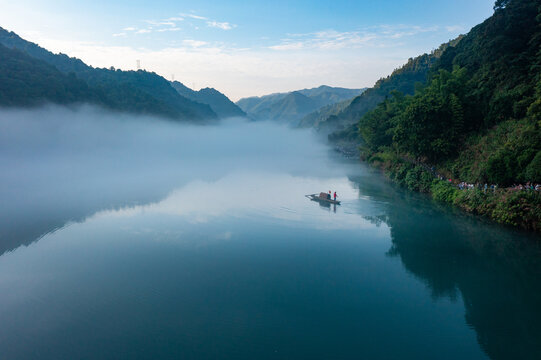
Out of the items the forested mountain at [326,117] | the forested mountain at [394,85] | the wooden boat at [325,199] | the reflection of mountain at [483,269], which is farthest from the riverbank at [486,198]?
the forested mountain at [326,117]

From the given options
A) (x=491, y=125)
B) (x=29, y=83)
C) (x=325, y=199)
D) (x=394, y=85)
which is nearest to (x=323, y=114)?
(x=394, y=85)

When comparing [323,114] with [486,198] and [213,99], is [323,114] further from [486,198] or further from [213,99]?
[486,198]

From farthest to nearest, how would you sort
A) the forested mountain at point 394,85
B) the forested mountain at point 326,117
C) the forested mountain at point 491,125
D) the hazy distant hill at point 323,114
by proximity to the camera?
the hazy distant hill at point 323,114 → the forested mountain at point 326,117 → the forested mountain at point 394,85 → the forested mountain at point 491,125

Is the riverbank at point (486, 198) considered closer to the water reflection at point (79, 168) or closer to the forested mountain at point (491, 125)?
the forested mountain at point (491, 125)

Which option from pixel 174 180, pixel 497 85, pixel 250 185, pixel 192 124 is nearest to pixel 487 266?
pixel 497 85

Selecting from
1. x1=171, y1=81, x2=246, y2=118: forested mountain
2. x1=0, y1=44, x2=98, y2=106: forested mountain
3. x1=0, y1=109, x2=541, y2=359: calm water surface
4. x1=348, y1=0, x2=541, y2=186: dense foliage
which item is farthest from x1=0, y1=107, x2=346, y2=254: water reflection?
x1=171, y1=81, x2=246, y2=118: forested mountain

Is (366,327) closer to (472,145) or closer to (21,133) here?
(472,145)

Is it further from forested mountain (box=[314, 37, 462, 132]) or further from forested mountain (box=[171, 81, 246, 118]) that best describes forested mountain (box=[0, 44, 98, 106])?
forested mountain (box=[171, 81, 246, 118])
